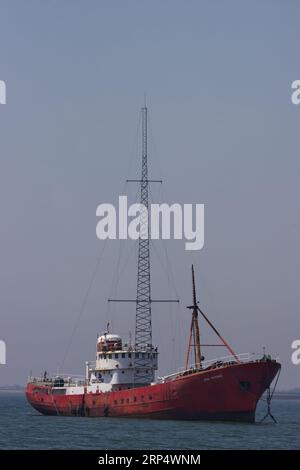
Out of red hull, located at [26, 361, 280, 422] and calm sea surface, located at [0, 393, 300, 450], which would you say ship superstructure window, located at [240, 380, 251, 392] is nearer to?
red hull, located at [26, 361, 280, 422]

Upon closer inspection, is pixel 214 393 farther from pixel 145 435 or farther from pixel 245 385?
pixel 145 435

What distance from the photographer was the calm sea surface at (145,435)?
61.2 meters

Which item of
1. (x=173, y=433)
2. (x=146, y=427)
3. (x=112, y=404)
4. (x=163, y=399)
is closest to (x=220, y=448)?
(x=173, y=433)

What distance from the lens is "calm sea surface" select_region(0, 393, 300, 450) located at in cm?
6122

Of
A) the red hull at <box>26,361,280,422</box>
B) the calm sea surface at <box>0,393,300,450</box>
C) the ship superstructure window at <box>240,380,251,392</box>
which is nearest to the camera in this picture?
the calm sea surface at <box>0,393,300,450</box>

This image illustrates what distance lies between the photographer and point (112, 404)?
3423 inches

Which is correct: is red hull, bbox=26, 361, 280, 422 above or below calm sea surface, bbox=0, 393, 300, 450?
above

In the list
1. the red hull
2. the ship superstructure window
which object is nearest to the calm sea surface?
the red hull

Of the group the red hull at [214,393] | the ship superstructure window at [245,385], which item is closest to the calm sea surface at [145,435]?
the red hull at [214,393]

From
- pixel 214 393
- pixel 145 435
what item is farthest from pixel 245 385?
pixel 145 435

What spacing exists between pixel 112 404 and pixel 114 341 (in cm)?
735

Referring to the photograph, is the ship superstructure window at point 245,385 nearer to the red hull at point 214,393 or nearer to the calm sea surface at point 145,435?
the red hull at point 214,393

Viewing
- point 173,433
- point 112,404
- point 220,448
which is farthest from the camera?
point 112,404
